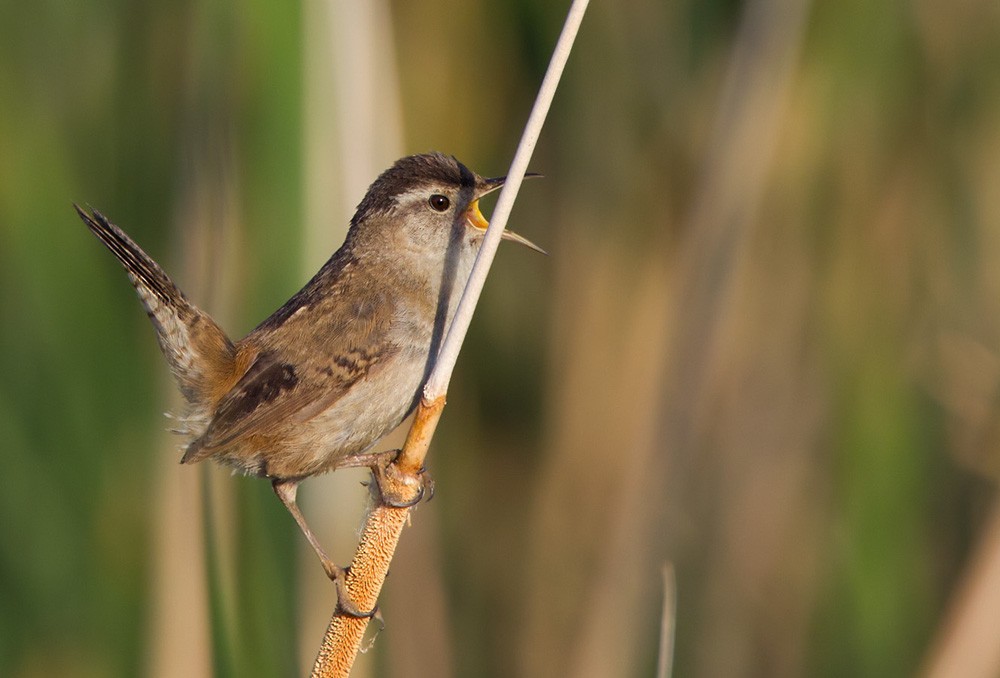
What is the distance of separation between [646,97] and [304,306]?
1.02 m

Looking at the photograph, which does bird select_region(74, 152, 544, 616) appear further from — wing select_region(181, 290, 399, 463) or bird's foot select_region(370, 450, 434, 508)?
bird's foot select_region(370, 450, 434, 508)

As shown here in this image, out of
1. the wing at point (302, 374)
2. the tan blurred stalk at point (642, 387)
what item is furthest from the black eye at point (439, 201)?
the tan blurred stalk at point (642, 387)

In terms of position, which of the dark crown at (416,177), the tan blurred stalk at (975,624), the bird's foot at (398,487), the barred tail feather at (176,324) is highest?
the dark crown at (416,177)

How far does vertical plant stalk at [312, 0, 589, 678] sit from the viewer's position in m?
1.51

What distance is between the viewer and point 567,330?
2961 millimetres

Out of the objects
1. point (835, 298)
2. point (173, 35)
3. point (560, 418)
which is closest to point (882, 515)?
point (835, 298)

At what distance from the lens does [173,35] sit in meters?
2.52

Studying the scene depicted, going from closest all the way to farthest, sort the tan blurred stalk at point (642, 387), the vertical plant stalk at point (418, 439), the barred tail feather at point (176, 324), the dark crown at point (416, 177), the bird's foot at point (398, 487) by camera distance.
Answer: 1. the vertical plant stalk at point (418, 439)
2. the bird's foot at point (398, 487)
3. the barred tail feather at point (176, 324)
4. the dark crown at point (416, 177)
5. the tan blurred stalk at point (642, 387)

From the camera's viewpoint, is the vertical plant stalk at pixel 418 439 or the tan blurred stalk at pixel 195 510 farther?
the tan blurred stalk at pixel 195 510

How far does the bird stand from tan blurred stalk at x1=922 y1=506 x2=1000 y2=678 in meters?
1.05

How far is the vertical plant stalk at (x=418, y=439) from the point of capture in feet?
4.95

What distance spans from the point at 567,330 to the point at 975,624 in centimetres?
122

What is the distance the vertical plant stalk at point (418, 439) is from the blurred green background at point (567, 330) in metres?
0.31

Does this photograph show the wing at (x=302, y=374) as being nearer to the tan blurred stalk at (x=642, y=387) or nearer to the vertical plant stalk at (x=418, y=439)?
the vertical plant stalk at (x=418, y=439)
